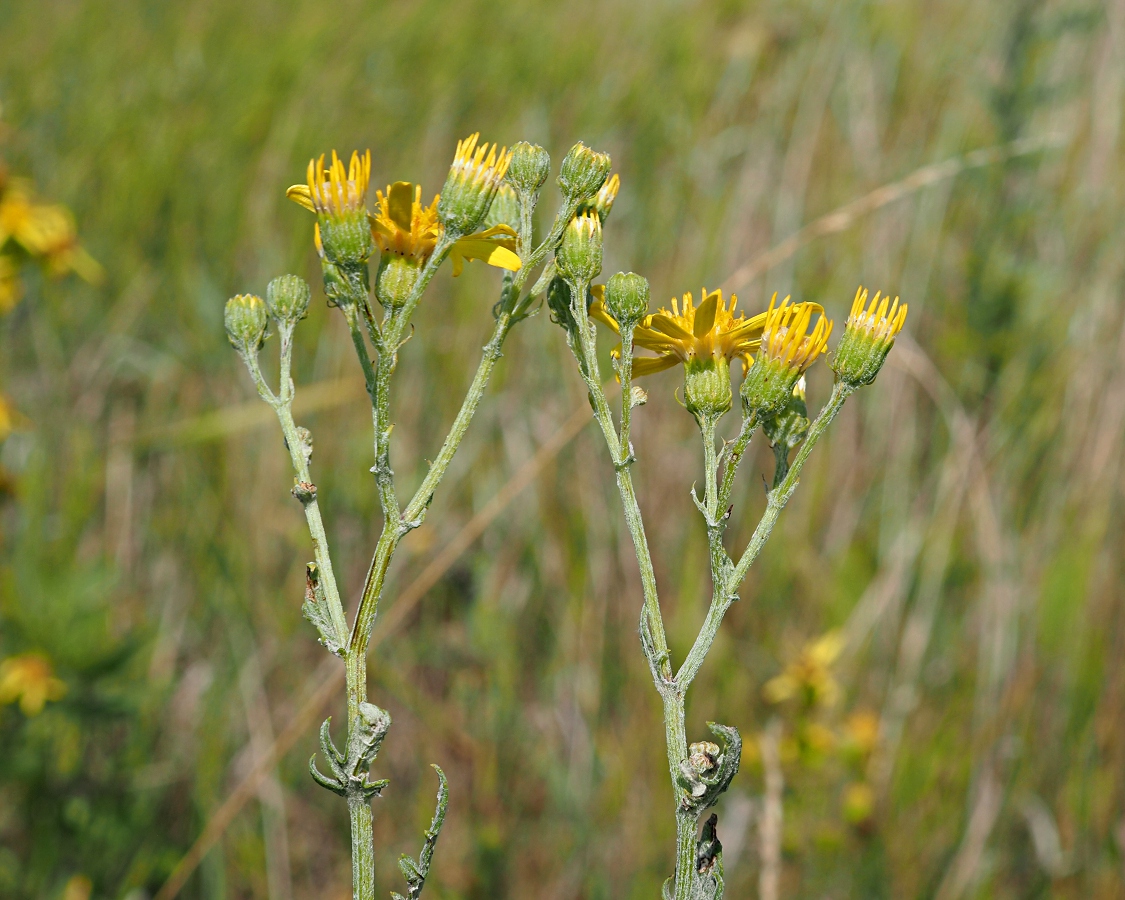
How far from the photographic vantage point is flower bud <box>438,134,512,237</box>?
3.56 ft

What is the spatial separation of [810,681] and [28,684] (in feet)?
6.89

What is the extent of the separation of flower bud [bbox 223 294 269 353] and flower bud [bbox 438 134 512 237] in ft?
0.98

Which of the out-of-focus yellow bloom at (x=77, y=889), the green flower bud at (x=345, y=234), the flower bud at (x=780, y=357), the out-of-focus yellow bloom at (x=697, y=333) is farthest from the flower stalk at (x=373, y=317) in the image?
the out-of-focus yellow bloom at (x=77, y=889)

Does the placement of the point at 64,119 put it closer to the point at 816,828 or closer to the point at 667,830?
the point at 667,830

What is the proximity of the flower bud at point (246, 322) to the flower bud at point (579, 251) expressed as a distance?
0.41 m

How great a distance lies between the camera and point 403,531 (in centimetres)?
99

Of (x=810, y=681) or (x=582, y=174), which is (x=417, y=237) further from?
(x=810, y=681)

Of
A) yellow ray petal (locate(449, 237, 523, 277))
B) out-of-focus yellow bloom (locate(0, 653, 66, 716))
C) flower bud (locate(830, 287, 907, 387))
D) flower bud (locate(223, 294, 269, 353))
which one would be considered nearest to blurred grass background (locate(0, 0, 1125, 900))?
out-of-focus yellow bloom (locate(0, 653, 66, 716))

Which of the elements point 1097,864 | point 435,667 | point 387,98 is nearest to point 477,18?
point 387,98

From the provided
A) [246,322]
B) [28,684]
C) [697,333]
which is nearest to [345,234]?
[246,322]

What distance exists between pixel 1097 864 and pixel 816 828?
2.33ft

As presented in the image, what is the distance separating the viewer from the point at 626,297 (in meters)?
1.10

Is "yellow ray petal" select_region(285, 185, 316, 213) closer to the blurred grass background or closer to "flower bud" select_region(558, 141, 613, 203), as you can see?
"flower bud" select_region(558, 141, 613, 203)

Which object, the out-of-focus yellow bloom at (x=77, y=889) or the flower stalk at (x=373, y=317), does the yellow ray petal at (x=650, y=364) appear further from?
the out-of-focus yellow bloom at (x=77, y=889)
